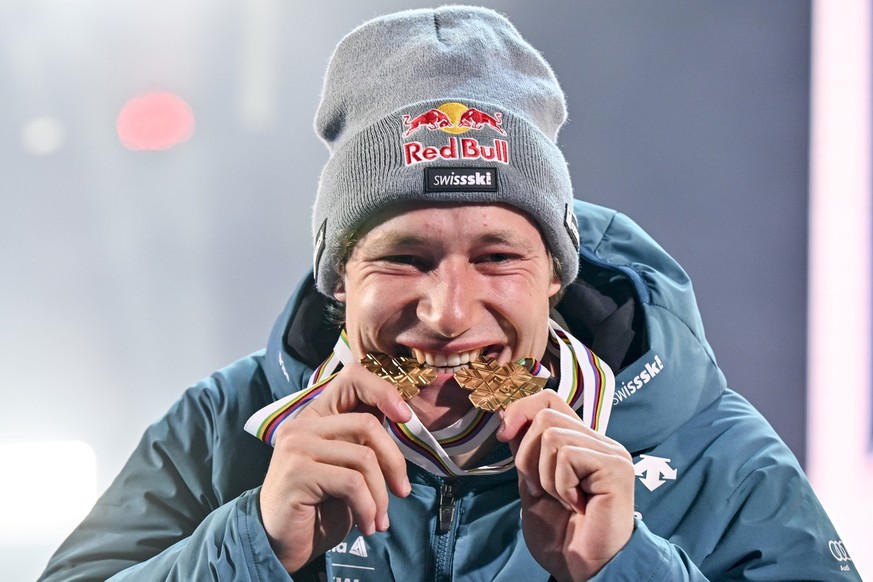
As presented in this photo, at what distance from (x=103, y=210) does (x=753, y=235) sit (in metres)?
0.97

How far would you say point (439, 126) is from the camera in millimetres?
1099

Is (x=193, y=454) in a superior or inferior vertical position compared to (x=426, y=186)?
inferior

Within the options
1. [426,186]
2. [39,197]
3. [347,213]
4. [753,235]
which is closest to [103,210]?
[39,197]

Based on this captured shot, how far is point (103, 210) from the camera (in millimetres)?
1467

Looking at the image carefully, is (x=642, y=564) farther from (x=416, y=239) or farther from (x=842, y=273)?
(x=842, y=273)

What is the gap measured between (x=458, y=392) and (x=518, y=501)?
16 centimetres

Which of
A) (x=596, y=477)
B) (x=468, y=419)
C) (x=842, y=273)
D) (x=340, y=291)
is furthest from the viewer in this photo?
(x=842, y=273)

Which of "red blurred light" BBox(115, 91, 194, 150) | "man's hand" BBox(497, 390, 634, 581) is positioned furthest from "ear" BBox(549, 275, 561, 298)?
"red blurred light" BBox(115, 91, 194, 150)

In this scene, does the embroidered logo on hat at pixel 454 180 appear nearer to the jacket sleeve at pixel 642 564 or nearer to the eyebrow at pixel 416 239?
the eyebrow at pixel 416 239

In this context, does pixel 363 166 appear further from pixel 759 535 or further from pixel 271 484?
pixel 759 535

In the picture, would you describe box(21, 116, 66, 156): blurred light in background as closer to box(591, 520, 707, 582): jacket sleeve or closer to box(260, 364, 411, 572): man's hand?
box(260, 364, 411, 572): man's hand

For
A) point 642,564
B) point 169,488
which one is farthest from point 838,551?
point 169,488

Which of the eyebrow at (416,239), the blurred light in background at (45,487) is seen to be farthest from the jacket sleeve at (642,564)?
the blurred light in background at (45,487)

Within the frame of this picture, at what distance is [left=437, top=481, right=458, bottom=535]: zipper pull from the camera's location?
114cm
